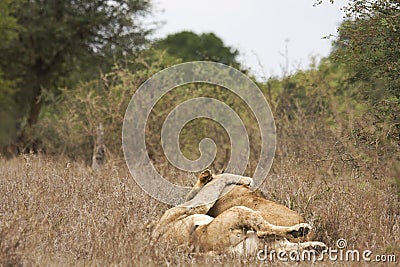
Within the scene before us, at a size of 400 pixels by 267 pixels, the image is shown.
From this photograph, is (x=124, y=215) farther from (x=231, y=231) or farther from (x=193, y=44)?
(x=193, y=44)

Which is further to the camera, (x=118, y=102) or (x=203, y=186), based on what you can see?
(x=118, y=102)

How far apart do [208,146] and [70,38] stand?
1027cm

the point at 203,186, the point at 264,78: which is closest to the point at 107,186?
the point at 203,186

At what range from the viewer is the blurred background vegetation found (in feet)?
24.4

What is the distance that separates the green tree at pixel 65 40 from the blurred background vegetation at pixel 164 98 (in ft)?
0.13

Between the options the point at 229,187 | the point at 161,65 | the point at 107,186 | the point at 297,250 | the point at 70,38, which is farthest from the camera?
the point at 70,38

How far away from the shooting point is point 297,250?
510cm

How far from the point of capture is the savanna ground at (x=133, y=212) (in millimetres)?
4805

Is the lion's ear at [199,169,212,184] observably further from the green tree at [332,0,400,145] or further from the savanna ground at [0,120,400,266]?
the green tree at [332,0,400,145]

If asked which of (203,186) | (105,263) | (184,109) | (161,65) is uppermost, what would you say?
(161,65)

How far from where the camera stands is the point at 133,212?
615 centimetres

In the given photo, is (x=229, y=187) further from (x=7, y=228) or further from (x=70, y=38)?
(x=70, y=38)

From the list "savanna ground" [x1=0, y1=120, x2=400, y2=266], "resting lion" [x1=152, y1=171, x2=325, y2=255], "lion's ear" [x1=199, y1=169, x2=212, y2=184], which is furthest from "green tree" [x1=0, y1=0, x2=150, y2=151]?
"resting lion" [x1=152, y1=171, x2=325, y2=255]

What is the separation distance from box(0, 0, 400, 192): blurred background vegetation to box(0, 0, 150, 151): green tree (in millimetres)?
38
